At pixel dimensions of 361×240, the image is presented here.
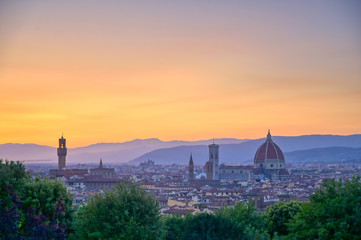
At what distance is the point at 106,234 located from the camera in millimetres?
21891

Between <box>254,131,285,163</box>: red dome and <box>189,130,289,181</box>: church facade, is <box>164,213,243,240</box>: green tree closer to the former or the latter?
<box>189,130,289,181</box>: church facade

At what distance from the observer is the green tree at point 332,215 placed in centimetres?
2147

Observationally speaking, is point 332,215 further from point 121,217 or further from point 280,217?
point 280,217

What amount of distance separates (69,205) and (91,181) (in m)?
75.8

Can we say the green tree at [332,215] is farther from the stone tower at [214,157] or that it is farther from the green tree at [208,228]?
the stone tower at [214,157]

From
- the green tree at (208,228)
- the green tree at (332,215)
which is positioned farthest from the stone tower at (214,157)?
the green tree at (208,228)

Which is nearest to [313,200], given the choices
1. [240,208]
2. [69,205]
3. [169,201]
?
[240,208]

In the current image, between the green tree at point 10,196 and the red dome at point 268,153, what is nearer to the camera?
the green tree at point 10,196

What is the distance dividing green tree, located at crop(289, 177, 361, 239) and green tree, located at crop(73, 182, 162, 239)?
223 inches

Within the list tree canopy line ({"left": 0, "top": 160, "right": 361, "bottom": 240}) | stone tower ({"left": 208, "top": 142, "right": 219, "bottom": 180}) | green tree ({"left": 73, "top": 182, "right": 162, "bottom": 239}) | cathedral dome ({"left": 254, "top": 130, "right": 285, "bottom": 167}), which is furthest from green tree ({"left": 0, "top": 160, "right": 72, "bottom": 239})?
cathedral dome ({"left": 254, "top": 130, "right": 285, "bottom": 167})

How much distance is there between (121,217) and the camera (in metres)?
22.2

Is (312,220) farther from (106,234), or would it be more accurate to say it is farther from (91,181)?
(91,181)

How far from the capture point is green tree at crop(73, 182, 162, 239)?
21.8 m

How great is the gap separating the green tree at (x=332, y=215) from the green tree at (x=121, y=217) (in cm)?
567
